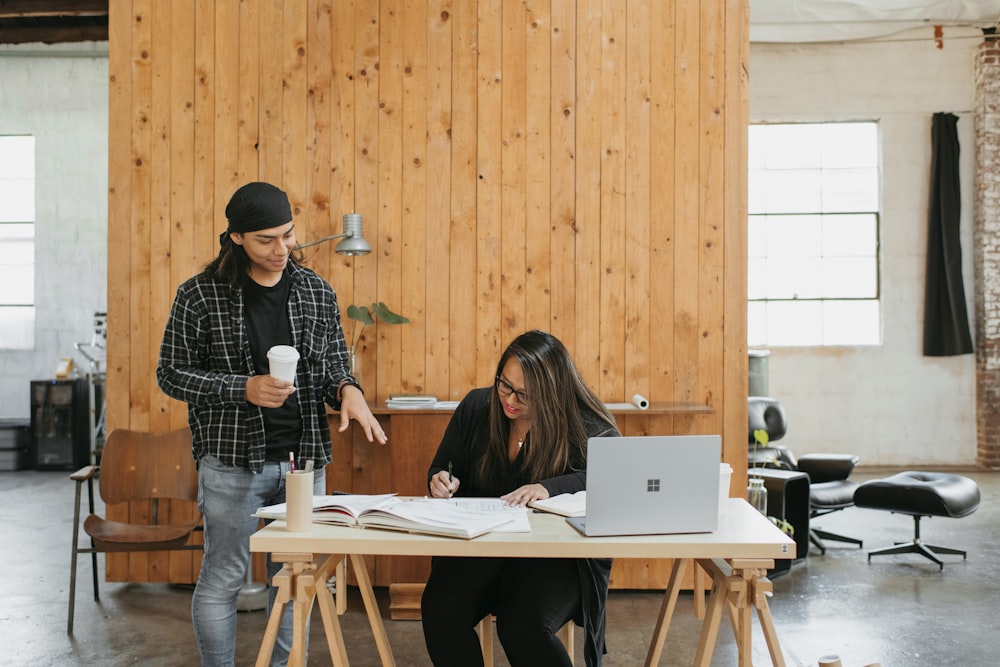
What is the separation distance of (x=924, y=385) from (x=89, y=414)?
8196 mm

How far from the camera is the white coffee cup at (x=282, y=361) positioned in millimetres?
2201

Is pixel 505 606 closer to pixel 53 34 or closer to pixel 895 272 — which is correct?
pixel 895 272

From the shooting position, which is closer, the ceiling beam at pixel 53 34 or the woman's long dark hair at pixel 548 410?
the woman's long dark hair at pixel 548 410

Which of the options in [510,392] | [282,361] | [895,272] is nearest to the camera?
[282,361]

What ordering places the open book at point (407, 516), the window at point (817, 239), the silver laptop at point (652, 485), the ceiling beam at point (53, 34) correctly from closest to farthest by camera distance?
1. the silver laptop at point (652, 485)
2. the open book at point (407, 516)
3. the window at point (817, 239)
4. the ceiling beam at point (53, 34)

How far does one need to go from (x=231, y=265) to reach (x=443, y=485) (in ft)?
3.01

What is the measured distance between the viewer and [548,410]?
8.23 feet

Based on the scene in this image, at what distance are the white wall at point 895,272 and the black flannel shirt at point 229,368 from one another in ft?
20.9

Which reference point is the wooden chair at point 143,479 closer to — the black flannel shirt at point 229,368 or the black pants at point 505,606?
the black flannel shirt at point 229,368

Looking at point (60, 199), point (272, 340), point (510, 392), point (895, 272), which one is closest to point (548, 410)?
point (510, 392)

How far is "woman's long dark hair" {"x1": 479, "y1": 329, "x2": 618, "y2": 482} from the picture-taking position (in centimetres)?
251

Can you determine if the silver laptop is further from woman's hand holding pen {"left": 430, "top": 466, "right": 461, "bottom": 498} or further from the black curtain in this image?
the black curtain

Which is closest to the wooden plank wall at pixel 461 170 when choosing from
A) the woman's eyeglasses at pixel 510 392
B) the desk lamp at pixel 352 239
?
the desk lamp at pixel 352 239

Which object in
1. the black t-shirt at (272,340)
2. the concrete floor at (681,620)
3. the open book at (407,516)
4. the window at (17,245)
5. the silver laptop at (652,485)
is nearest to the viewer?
the silver laptop at (652,485)
